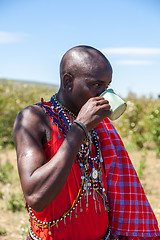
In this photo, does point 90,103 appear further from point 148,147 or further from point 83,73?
point 148,147

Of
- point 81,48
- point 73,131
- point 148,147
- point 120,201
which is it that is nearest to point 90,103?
point 73,131

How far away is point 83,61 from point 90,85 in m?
0.15

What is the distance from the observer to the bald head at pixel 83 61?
1608 mm

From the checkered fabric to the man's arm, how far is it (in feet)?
1.67

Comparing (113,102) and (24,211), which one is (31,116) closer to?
(113,102)

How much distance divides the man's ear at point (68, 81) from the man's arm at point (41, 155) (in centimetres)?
24

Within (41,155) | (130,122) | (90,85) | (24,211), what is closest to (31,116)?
(41,155)

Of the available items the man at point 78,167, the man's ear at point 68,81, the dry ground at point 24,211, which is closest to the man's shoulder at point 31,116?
the man at point 78,167

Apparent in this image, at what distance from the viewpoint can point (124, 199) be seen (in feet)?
6.29

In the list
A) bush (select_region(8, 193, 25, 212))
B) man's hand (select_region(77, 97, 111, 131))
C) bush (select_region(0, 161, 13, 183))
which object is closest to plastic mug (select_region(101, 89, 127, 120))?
man's hand (select_region(77, 97, 111, 131))

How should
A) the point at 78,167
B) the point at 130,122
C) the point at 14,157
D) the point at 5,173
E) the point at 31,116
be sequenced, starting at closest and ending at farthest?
the point at 31,116 → the point at 78,167 → the point at 5,173 → the point at 14,157 → the point at 130,122

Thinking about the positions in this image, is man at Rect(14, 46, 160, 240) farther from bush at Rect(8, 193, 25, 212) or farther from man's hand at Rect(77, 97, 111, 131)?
bush at Rect(8, 193, 25, 212)

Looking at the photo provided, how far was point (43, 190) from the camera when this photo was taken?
50.9 inches

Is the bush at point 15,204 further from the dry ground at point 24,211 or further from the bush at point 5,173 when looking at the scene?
the bush at point 5,173
